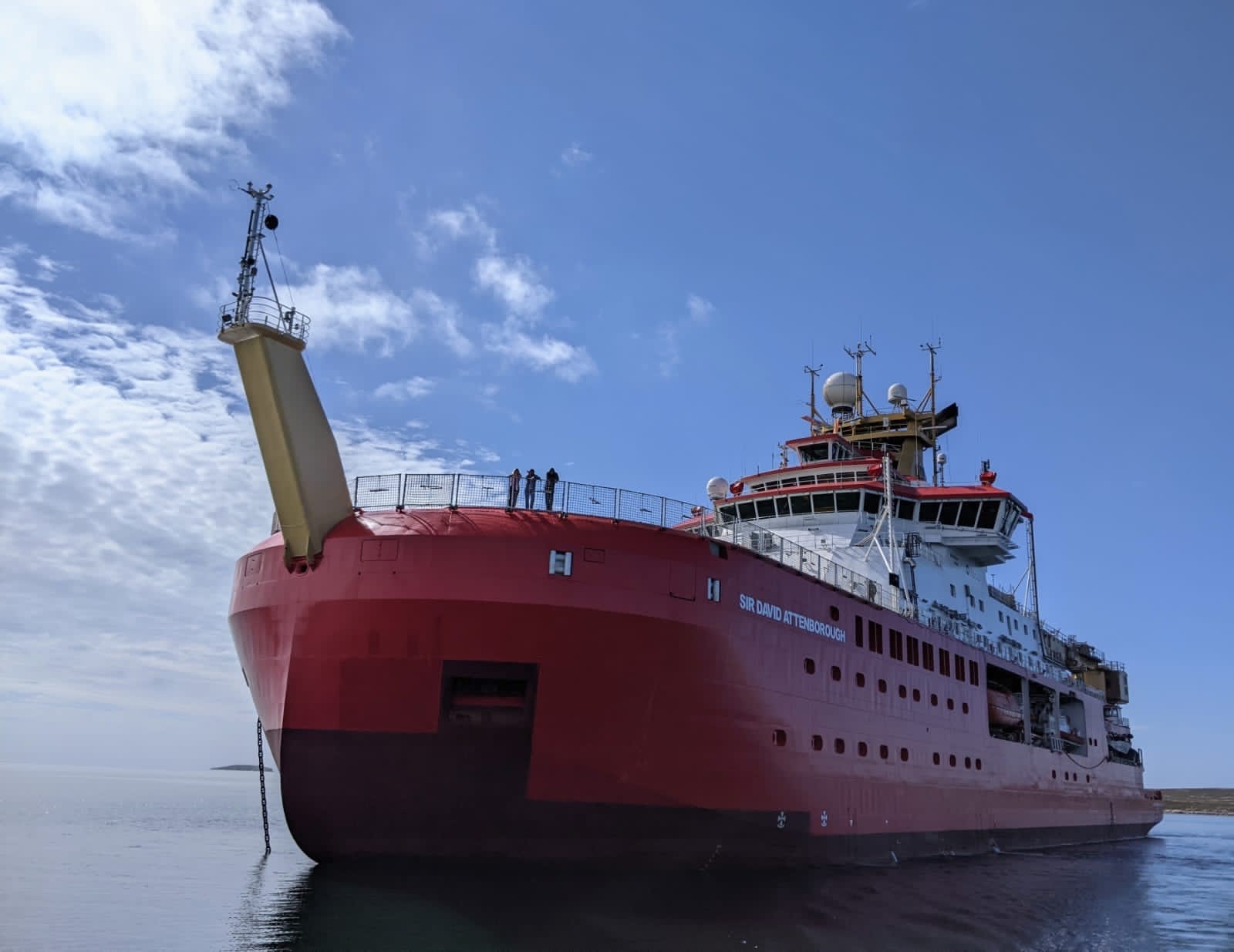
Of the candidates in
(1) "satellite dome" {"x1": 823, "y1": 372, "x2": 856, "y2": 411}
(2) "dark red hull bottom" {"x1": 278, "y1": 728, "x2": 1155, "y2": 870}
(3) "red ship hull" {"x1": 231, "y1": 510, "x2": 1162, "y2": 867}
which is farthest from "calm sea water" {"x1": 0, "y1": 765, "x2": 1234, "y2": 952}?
(1) "satellite dome" {"x1": 823, "y1": 372, "x2": 856, "y2": 411}

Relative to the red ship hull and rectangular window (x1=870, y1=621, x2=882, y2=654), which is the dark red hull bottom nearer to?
the red ship hull

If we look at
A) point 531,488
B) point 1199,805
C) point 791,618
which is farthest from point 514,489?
point 1199,805

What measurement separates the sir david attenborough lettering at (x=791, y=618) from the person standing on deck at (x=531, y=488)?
451cm

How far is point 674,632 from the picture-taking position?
1711cm

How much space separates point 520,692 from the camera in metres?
16.1

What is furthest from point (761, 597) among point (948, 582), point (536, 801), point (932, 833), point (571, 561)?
point (948, 582)

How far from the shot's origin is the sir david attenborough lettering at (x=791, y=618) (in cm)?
1867

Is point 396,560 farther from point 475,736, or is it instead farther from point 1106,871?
point 1106,871

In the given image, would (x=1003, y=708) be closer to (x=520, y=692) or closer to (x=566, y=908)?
(x=520, y=692)

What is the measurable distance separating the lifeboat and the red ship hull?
533 inches

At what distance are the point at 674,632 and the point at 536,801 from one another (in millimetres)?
3787

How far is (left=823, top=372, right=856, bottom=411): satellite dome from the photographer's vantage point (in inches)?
1478

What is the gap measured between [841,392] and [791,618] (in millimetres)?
19516

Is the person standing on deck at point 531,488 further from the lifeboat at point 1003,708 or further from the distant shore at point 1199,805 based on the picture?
the distant shore at point 1199,805
